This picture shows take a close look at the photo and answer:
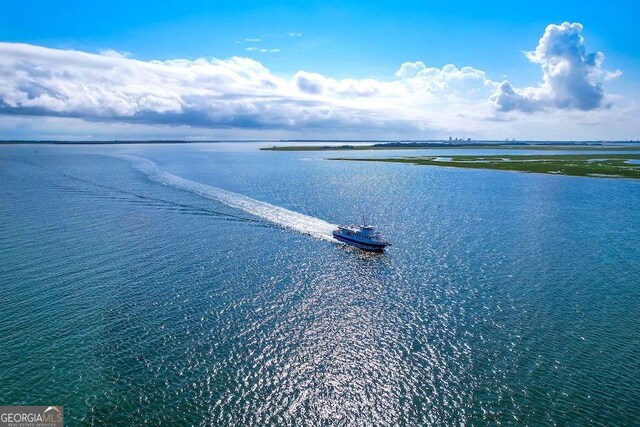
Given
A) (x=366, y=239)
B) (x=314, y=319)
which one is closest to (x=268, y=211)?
(x=366, y=239)

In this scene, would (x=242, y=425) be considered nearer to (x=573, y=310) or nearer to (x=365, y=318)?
(x=365, y=318)

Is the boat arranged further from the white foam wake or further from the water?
the white foam wake

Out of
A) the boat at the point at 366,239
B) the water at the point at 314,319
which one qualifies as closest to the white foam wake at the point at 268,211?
the water at the point at 314,319

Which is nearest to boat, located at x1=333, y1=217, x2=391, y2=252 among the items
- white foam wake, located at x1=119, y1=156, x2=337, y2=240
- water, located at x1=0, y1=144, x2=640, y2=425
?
water, located at x1=0, y1=144, x2=640, y2=425

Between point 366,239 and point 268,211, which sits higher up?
point 366,239

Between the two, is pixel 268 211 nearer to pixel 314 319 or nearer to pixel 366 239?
pixel 366 239

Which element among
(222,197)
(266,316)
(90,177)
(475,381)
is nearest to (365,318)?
(266,316)

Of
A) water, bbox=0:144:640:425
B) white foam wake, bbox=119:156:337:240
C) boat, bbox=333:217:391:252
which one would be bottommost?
water, bbox=0:144:640:425

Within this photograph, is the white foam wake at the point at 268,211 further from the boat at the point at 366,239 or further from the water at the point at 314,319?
the boat at the point at 366,239
